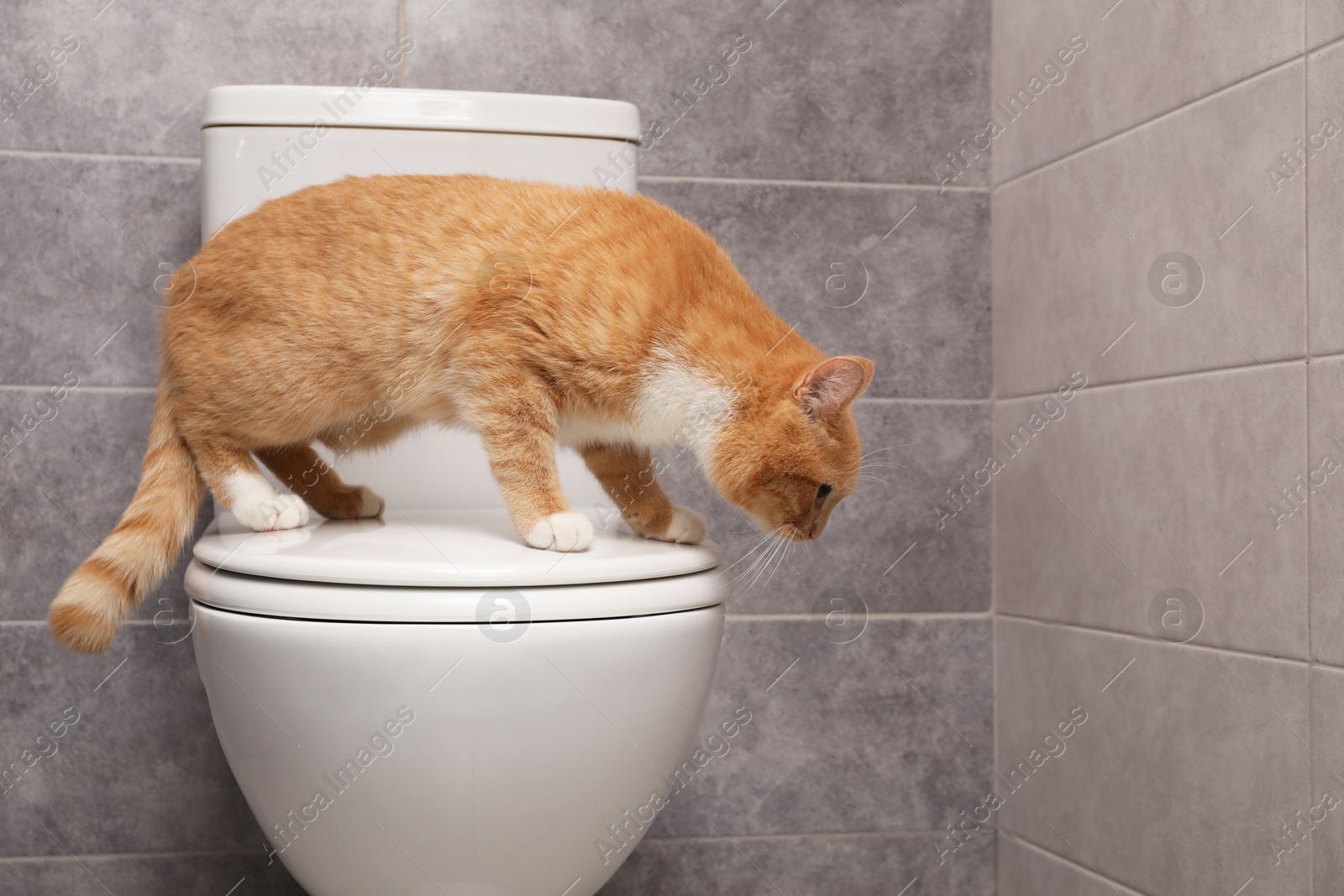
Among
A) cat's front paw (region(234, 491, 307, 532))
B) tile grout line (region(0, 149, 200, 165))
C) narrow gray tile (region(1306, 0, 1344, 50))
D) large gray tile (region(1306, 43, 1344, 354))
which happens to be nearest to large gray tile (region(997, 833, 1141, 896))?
large gray tile (region(1306, 43, 1344, 354))

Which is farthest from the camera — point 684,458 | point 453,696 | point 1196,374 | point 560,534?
point 684,458

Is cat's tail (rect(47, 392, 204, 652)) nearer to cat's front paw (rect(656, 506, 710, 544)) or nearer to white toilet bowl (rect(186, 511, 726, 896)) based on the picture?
white toilet bowl (rect(186, 511, 726, 896))

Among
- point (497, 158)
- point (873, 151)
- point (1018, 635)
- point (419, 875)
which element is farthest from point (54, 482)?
point (1018, 635)

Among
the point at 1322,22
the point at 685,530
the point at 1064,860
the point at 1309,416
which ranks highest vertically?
the point at 1322,22

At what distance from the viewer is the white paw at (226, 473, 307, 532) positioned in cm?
116

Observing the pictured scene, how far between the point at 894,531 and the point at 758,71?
2.54 feet

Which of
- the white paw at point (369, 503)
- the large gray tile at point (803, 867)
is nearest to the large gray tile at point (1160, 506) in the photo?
the large gray tile at point (803, 867)

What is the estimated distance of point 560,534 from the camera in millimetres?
991

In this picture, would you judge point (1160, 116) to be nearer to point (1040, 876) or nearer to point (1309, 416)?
point (1309, 416)

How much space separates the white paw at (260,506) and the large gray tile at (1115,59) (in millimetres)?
1149

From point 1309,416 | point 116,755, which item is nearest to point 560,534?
point 1309,416

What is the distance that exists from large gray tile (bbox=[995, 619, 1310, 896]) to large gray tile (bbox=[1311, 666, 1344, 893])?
0.01 metres

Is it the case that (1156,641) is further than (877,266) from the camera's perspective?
No

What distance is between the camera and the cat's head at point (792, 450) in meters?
1.05
